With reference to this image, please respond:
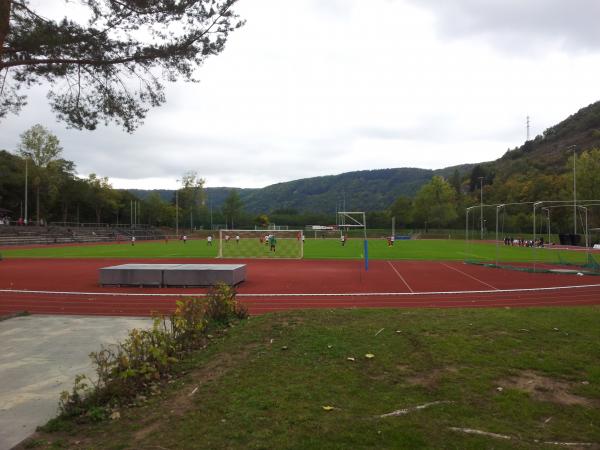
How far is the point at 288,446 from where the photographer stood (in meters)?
3.98

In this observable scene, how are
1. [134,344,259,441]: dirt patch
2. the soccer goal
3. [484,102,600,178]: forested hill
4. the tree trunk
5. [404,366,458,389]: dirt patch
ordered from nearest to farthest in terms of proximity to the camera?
[134,344,259,441]: dirt patch
[404,366,458,389]: dirt patch
the tree trunk
the soccer goal
[484,102,600,178]: forested hill

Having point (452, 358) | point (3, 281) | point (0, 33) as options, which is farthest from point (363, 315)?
point (3, 281)

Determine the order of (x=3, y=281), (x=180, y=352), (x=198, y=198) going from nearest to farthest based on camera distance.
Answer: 1. (x=180, y=352)
2. (x=3, y=281)
3. (x=198, y=198)

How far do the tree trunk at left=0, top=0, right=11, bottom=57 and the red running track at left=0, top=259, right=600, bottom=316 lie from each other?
7.40 m

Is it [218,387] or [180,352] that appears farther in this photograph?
[180,352]

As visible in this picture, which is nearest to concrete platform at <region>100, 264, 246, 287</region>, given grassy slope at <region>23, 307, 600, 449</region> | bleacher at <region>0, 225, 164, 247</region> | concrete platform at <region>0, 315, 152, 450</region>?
concrete platform at <region>0, 315, 152, 450</region>

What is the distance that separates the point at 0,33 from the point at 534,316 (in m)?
12.8

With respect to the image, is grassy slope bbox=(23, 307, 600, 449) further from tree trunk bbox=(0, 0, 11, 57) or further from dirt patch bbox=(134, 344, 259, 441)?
tree trunk bbox=(0, 0, 11, 57)

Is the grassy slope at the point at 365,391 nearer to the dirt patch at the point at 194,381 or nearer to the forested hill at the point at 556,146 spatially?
the dirt patch at the point at 194,381

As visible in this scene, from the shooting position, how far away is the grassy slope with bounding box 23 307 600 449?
13.8 ft

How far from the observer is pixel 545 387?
5473 millimetres

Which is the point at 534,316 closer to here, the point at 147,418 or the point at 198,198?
the point at 147,418

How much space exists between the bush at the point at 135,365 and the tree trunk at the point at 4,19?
22.6ft

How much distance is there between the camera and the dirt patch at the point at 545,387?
509 centimetres
